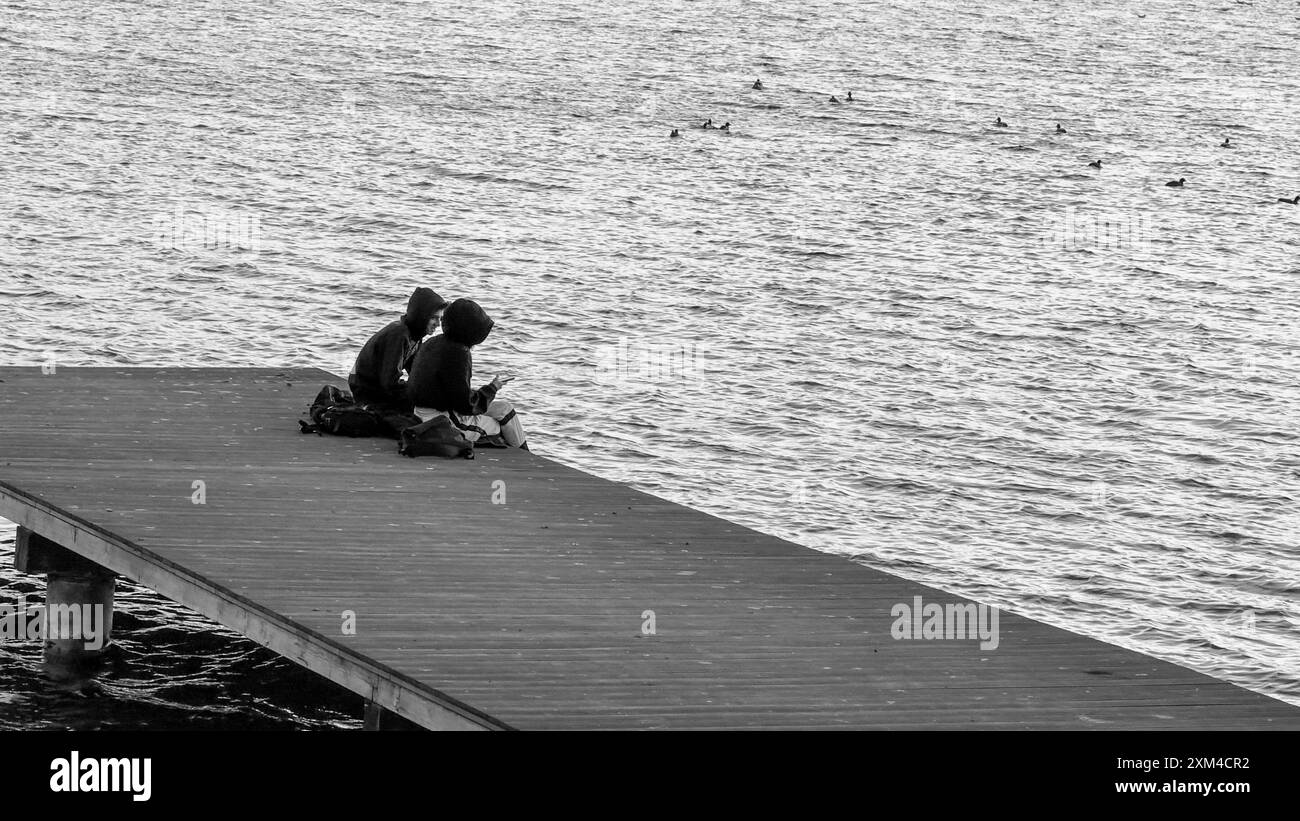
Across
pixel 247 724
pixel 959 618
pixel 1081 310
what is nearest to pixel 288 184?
pixel 1081 310

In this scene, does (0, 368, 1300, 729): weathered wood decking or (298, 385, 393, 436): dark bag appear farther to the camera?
(298, 385, 393, 436): dark bag

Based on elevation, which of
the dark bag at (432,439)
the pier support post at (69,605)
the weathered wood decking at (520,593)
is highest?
the dark bag at (432,439)

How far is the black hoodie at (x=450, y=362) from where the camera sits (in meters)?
17.7

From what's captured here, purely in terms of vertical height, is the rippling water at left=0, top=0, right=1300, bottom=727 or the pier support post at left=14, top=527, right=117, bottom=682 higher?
the rippling water at left=0, top=0, right=1300, bottom=727

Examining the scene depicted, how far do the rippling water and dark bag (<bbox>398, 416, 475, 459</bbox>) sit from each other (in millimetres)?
2602

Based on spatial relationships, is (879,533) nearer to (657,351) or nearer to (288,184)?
(657,351)

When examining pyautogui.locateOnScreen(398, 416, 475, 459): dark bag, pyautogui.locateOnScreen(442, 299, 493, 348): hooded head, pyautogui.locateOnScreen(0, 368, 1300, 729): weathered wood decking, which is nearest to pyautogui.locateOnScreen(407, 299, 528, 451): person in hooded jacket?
pyautogui.locateOnScreen(442, 299, 493, 348): hooded head

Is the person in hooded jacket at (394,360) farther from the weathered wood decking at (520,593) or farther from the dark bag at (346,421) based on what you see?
the weathered wood decking at (520,593)

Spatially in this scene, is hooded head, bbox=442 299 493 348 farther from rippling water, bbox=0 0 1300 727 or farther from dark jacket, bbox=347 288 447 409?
rippling water, bbox=0 0 1300 727

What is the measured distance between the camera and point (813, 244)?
43.6 m

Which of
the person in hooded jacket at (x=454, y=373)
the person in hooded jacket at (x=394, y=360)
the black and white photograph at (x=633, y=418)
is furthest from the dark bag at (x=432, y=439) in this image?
the person in hooded jacket at (x=394, y=360)

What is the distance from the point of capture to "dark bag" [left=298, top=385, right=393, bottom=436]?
18641mm

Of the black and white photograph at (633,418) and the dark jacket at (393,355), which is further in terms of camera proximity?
the dark jacket at (393,355)
